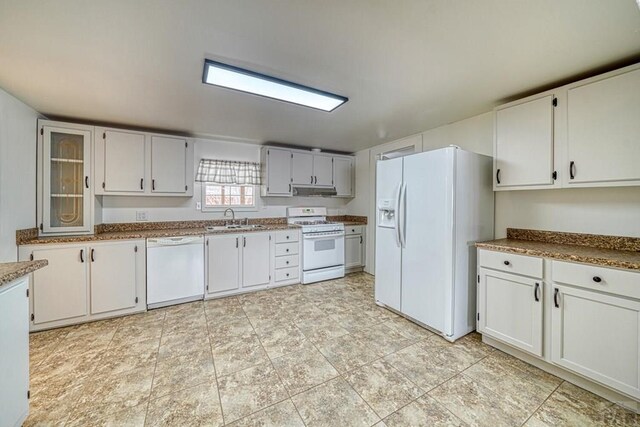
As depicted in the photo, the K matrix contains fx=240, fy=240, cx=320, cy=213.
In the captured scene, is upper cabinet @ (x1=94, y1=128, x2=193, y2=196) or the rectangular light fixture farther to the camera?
upper cabinet @ (x1=94, y1=128, x2=193, y2=196)

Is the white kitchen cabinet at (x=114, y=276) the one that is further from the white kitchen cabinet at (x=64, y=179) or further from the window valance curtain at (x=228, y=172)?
the window valance curtain at (x=228, y=172)

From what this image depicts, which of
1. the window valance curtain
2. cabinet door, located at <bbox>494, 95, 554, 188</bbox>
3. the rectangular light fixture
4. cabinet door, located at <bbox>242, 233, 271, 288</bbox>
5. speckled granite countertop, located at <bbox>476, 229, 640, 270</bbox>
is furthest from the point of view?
the window valance curtain

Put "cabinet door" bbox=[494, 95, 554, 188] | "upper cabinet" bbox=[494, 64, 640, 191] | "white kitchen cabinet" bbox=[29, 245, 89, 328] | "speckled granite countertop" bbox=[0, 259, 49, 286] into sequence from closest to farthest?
"speckled granite countertop" bbox=[0, 259, 49, 286] → "upper cabinet" bbox=[494, 64, 640, 191] → "cabinet door" bbox=[494, 95, 554, 188] → "white kitchen cabinet" bbox=[29, 245, 89, 328]

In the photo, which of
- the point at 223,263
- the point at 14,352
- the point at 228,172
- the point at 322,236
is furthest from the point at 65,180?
the point at 322,236

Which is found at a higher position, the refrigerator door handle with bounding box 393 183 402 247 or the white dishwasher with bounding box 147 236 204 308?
the refrigerator door handle with bounding box 393 183 402 247

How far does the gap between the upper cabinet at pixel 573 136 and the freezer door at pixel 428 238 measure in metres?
0.64

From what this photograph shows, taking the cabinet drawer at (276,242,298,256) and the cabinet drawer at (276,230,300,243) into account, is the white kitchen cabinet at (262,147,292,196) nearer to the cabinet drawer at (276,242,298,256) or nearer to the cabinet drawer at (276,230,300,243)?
the cabinet drawer at (276,230,300,243)

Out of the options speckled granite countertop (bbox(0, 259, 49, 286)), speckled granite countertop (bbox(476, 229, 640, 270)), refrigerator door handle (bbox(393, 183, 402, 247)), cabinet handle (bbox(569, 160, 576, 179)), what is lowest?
speckled granite countertop (bbox(0, 259, 49, 286))

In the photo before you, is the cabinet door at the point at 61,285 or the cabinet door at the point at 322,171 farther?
the cabinet door at the point at 322,171

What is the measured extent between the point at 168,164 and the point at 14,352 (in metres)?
2.50

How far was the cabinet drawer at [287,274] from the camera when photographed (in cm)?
378

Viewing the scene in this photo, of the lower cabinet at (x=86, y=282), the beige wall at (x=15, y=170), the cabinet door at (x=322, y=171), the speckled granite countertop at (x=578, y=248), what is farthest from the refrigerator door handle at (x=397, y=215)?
the beige wall at (x=15, y=170)

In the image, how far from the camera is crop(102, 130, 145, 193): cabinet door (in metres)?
2.96

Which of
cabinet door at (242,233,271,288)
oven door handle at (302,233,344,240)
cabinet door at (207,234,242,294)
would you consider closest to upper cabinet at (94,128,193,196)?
cabinet door at (207,234,242,294)
